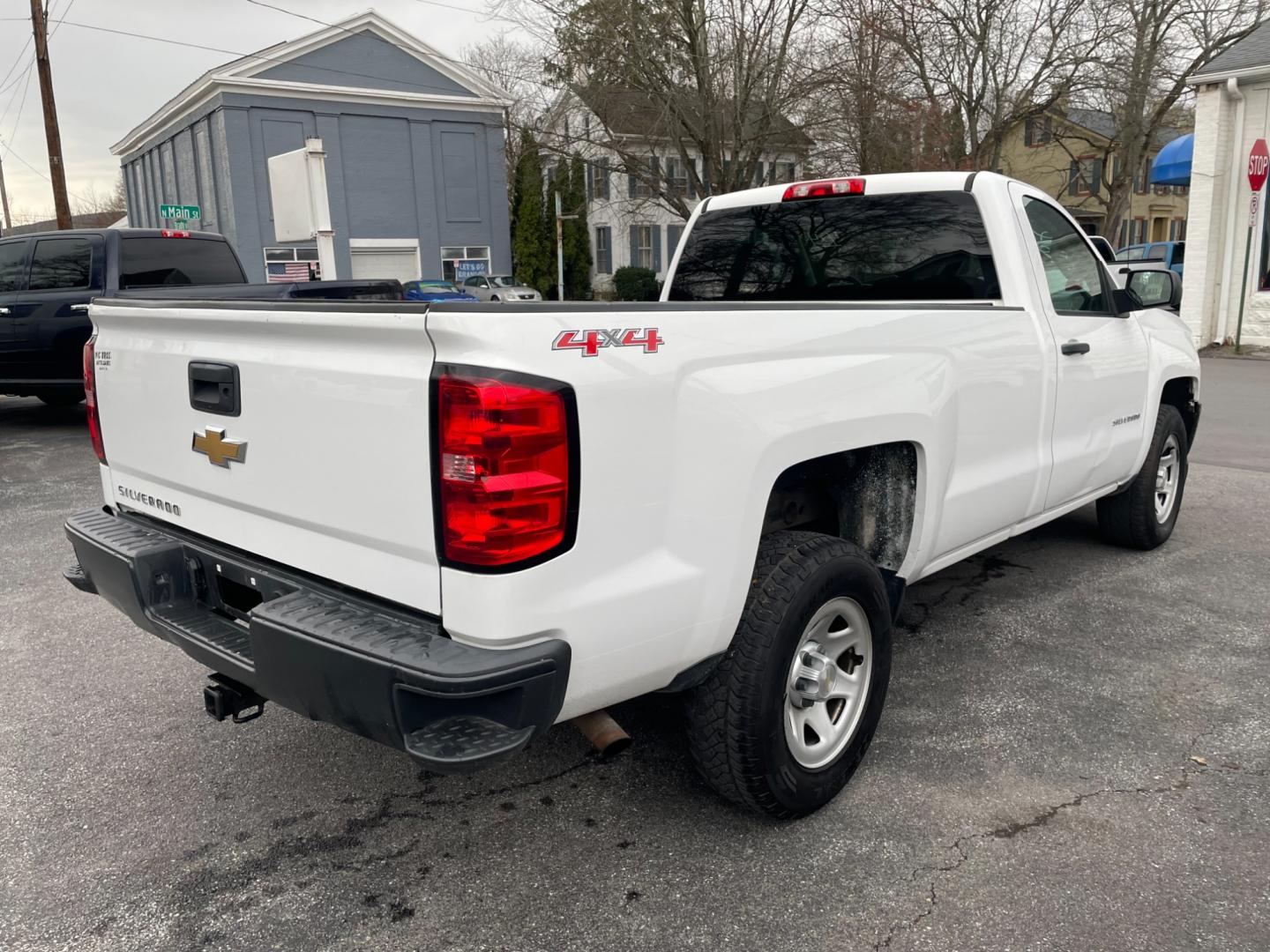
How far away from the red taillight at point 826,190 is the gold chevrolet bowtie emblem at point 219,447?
2566mm

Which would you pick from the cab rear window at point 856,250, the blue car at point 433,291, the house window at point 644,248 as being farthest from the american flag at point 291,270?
the house window at point 644,248

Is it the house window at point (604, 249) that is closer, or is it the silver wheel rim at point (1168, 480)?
the silver wheel rim at point (1168, 480)

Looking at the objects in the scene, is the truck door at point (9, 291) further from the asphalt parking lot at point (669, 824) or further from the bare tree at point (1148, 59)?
the bare tree at point (1148, 59)

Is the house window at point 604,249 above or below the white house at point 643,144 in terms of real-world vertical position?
below

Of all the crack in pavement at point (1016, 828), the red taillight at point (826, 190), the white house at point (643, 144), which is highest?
the white house at point (643, 144)

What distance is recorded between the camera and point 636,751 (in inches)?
134

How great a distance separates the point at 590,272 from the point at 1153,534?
34303 millimetres

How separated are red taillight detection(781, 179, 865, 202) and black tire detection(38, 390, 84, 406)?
921 cm

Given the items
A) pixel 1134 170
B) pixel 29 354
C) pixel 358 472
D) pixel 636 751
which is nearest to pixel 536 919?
pixel 636 751

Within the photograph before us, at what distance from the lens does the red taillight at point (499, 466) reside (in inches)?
81.7

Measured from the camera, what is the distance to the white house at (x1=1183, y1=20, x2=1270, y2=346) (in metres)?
15.9

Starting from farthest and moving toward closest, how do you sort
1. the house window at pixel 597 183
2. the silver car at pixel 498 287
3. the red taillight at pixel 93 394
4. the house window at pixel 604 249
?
the house window at pixel 604 249
the house window at pixel 597 183
the silver car at pixel 498 287
the red taillight at pixel 93 394

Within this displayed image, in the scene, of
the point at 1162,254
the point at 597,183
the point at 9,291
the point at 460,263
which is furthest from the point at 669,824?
the point at 597,183

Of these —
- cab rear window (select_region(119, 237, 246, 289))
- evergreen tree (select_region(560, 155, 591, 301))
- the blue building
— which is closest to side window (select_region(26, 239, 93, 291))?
cab rear window (select_region(119, 237, 246, 289))
